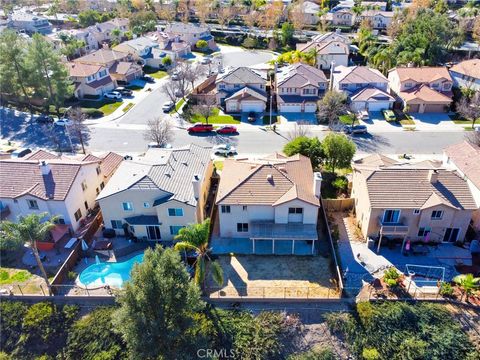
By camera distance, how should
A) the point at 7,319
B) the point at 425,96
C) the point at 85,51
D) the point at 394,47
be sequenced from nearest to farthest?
the point at 7,319 → the point at 425,96 → the point at 394,47 → the point at 85,51

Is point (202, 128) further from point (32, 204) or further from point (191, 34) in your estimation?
point (191, 34)

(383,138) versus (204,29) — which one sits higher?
(204,29)

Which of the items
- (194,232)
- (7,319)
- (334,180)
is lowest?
(7,319)

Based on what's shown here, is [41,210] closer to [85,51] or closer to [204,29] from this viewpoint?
[85,51]

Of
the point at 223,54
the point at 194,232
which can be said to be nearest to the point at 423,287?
the point at 194,232

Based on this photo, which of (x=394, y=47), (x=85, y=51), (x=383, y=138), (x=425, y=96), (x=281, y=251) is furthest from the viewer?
(x=85, y=51)

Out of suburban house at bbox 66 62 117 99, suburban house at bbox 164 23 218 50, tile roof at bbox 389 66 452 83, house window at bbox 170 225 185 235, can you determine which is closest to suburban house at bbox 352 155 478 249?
house window at bbox 170 225 185 235

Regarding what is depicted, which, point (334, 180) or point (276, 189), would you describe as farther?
point (334, 180)
